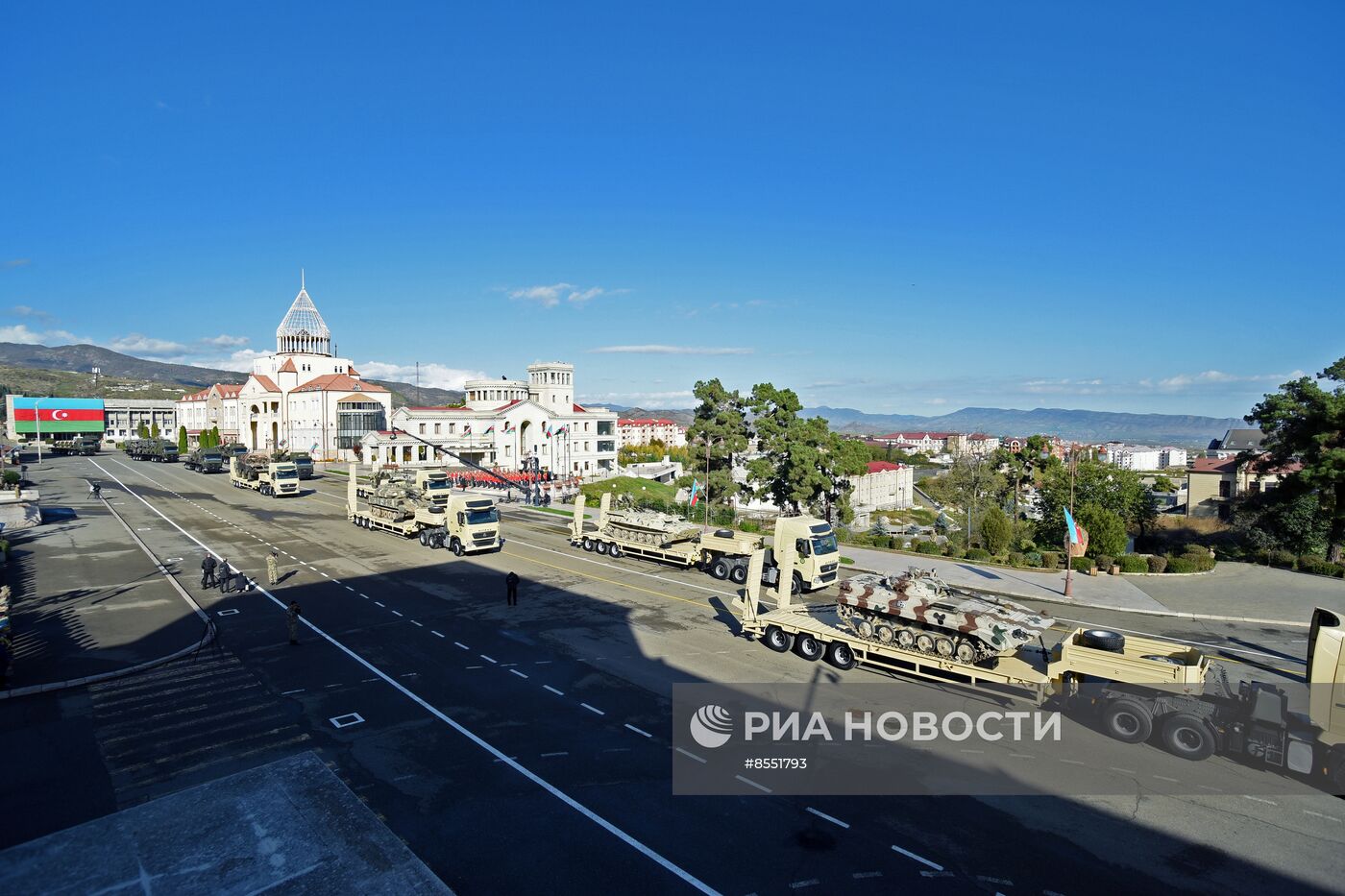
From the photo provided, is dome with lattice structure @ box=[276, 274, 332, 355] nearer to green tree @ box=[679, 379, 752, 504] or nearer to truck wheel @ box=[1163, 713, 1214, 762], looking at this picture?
green tree @ box=[679, 379, 752, 504]

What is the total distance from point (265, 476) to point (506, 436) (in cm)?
3023

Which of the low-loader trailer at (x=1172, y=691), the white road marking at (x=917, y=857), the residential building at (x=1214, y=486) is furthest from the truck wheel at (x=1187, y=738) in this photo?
the residential building at (x=1214, y=486)

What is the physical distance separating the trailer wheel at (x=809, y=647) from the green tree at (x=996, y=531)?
20313mm

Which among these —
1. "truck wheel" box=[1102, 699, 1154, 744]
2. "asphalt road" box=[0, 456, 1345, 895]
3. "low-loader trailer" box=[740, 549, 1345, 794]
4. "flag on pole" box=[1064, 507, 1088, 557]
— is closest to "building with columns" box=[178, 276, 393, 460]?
"asphalt road" box=[0, 456, 1345, 895]

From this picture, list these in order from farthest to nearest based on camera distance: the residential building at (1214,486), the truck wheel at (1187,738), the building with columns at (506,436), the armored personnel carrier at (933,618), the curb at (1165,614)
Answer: the building with columns at (506,436), the residential building at (1214,486), the curb at (1165,614), the armored personnel carrier at (933,618), the truck wheel at (1187,738)

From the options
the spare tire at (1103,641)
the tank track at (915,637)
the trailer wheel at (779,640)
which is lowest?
the trailer wheel at (779,640)

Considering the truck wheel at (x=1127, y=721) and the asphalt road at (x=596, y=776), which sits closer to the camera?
the asphalt road at (x=596, y=776)

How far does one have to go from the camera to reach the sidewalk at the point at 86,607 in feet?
60.4

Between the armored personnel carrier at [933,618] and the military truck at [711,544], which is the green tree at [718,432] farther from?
the armored personnel carrier at [933,618]

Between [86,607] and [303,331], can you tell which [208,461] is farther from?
[86,607]

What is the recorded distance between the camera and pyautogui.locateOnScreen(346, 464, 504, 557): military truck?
3325 centimetres

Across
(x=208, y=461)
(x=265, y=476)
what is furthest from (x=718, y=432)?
(x=208, y=461)

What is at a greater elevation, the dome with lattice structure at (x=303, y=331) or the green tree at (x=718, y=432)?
the dome with lattice structure at (x=303, y=331)

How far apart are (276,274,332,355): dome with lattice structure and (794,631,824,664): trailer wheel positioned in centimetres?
10389
